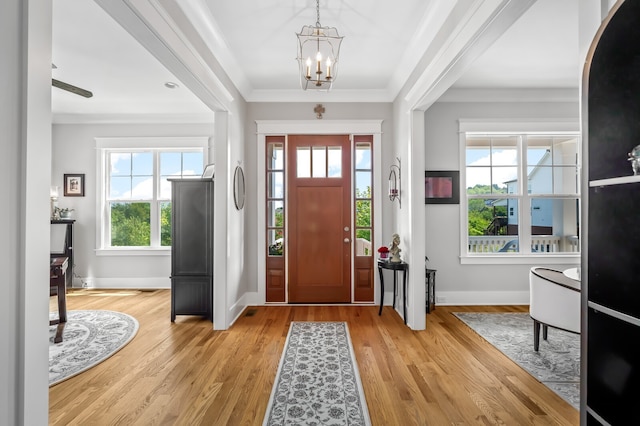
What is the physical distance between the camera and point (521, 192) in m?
4.76

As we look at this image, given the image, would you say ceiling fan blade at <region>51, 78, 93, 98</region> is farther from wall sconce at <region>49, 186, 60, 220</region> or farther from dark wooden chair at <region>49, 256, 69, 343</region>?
wall sconce at <region>49, 186, 60, 220</region>

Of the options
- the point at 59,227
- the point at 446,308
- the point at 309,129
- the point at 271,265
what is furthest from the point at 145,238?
the point at 446,308

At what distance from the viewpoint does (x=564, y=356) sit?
301cm

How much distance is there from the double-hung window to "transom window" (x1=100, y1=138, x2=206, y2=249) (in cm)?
435

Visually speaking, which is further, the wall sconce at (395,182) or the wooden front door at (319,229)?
the wooden front door at (319,229)

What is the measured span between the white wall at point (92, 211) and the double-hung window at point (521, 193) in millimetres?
4242

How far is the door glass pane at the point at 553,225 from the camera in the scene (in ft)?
15.6

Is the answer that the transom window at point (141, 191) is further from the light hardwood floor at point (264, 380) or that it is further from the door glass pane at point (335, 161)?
the door glass pane at point (335, 161)

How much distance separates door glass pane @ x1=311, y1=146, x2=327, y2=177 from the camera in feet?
15.7

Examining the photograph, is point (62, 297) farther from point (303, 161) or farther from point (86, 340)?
point (303, 161)

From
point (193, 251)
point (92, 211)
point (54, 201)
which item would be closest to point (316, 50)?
point (193, 251)

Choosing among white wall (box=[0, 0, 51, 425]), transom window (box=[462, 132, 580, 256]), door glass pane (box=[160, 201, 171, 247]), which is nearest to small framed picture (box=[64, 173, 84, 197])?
door glass pane (box=[160, 201, 171, 247])

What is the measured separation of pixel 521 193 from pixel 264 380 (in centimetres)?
416

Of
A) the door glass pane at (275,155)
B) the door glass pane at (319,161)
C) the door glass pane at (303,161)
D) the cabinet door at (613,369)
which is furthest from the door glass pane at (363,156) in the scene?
the cabinet door at (613,369)
